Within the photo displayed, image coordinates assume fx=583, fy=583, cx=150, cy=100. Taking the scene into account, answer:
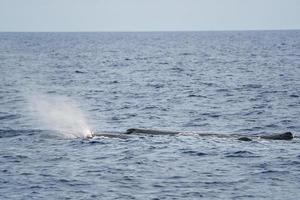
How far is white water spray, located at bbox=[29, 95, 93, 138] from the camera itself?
43.2 meters

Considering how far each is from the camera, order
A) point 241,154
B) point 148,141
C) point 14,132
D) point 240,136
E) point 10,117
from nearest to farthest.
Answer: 1. point 241,154
2. point 148,141
3. point 240,136
4. point 14,132
5. point 10,117

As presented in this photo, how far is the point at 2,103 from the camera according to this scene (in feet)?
190

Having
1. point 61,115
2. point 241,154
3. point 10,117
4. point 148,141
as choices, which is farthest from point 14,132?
point 241,154

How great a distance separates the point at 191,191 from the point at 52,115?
92.7ft

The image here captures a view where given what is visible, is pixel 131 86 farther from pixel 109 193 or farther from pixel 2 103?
pixel 109 193

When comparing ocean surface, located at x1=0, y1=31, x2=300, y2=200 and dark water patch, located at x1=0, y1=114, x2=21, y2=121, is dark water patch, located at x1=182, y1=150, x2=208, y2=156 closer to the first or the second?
Result: ocean surface, located at x1=0, y1=31, x2=300, y2=200

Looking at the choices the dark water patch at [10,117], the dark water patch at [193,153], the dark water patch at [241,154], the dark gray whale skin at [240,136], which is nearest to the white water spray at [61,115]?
the dark water patch at [10,117]

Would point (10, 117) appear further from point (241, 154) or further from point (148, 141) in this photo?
point (241, 154)

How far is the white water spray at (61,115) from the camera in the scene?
4321cm

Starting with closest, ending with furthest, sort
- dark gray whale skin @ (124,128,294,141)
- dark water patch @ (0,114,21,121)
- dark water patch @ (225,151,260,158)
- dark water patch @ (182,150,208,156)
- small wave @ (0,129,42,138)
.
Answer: dark water patch @ (225,151,260,158) < dark water patch @ (182,150,208,156) < dark gray whale skin @ (124,128,294,141) < small wave @ (0,129,42,138) < dark water patch @ (0,114,21,121)

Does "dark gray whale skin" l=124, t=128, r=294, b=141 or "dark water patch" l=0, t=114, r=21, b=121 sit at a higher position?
"dark water patch" l=0, t=114, r=21, b=121

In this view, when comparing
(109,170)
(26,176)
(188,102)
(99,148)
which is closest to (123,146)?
(99,148)

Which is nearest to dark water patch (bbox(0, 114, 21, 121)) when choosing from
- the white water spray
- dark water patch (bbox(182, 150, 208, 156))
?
the white water spray

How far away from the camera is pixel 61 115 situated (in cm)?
5316
